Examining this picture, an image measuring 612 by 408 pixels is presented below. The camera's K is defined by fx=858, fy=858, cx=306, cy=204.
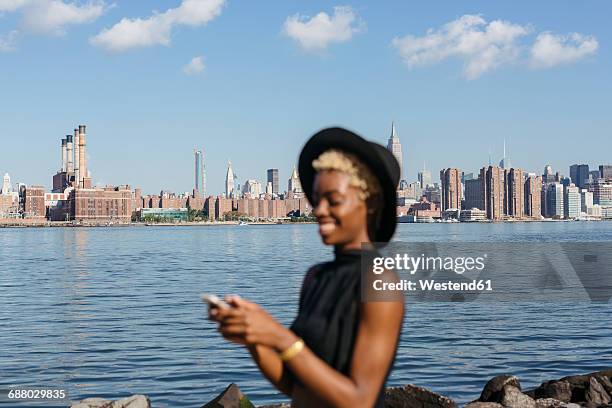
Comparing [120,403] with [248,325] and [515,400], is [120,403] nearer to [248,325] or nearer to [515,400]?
[515,400]

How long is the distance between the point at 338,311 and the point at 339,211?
0.37 meters

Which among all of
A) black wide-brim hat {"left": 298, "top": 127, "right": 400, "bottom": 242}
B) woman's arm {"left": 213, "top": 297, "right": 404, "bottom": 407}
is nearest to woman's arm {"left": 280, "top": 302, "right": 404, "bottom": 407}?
woman's arm {"left": 213, "top": 297, "right": 404, "bottom": 407}

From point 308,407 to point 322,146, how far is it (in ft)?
3.28

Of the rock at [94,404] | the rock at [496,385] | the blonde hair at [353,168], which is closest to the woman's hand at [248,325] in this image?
the blonde hair at [353,168]

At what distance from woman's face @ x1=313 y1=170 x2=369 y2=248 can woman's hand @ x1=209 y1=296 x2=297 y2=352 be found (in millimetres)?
474

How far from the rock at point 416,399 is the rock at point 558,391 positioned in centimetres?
380

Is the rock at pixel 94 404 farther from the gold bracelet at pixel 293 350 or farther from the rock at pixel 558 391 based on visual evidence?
the gold bracelet at pixel 293 350

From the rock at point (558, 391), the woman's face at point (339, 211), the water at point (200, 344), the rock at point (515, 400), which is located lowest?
the water at point (200, 344)

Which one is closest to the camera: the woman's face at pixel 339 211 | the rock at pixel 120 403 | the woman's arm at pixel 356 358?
the woman's arm at pixel 356 358

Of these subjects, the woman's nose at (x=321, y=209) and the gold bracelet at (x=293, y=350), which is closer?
the gold bracelet at (x=293, y=350)

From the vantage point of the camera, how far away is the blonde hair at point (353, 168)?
10.7 feet

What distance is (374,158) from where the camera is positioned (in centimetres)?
326

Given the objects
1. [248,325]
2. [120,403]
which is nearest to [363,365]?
[248,325]

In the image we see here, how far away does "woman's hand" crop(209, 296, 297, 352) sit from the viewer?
2771 millimetres
